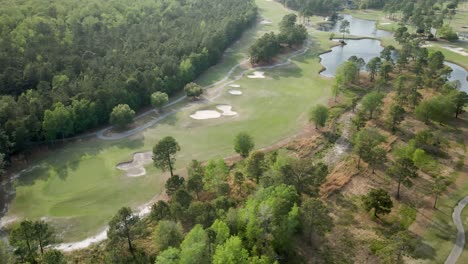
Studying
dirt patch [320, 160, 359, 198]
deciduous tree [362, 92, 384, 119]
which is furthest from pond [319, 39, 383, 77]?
dirt patch [320, 160, 359, 198]

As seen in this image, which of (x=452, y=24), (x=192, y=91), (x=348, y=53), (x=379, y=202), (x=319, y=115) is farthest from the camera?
(x=452, y=24)

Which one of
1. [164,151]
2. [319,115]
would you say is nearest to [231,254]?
[164,151]

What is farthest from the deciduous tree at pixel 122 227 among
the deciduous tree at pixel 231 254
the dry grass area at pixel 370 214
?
the dry grass area at pixel 370 214

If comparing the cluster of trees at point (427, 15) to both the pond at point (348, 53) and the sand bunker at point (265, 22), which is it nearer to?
the pond at point (348, 53)

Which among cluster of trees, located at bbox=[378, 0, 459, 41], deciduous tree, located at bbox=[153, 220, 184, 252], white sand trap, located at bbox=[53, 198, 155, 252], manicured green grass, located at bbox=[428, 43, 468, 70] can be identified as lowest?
white sand trap, located at bbox=[53, 198, 155, 252]

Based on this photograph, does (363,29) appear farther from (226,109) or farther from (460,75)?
(226,109)

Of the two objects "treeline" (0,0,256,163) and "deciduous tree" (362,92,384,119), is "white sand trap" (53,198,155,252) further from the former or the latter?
"deciduous tree" (362,92,384,119)
